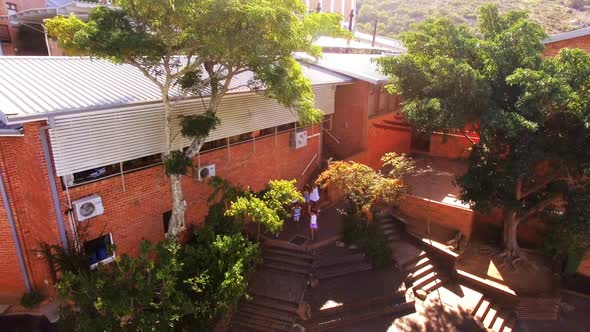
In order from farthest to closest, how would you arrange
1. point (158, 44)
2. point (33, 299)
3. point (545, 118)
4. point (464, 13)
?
point (464, 13), point (545, 118), point (33, 299), point (158, 44)

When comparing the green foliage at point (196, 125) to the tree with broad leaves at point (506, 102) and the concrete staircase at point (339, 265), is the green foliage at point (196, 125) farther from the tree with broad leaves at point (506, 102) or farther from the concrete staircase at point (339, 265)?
the tree with broad leaves at point (506, 102)

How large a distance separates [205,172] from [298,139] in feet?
14.9

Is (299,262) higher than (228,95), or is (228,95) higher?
(228,95)

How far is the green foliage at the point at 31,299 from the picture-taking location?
9102 millimetres

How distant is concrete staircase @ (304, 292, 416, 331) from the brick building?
4740 mm

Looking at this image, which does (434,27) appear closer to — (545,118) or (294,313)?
(545,118)

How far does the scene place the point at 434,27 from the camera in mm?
11938

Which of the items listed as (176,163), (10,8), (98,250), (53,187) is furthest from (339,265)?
(10,8)

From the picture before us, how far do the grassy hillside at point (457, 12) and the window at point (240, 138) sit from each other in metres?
28.4

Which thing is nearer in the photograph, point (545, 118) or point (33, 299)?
point (33, 299)

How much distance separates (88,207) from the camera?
8734 millimetres

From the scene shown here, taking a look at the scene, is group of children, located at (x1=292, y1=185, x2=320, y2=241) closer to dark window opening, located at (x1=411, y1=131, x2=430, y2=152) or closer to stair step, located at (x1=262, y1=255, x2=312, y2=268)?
stair step, located at (x1=262, y1=255, x2=312, y2=268)

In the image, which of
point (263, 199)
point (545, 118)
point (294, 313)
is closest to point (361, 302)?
point (294, 313)

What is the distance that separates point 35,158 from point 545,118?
12.4 metres
